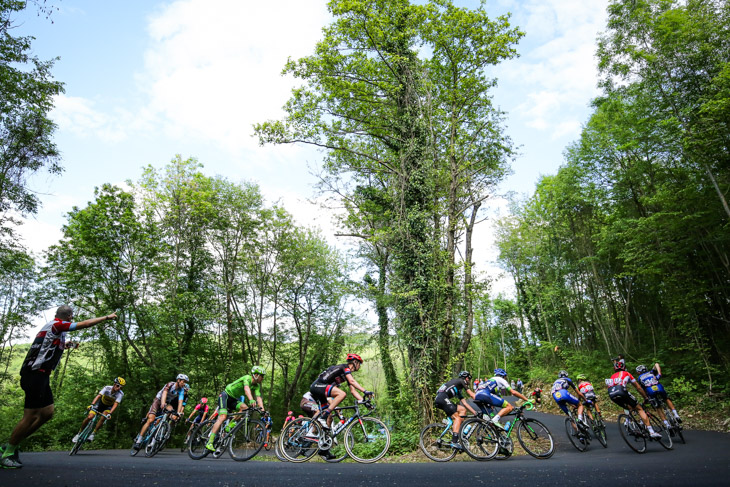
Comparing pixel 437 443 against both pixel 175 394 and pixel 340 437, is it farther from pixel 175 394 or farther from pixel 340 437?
pixel 175 394

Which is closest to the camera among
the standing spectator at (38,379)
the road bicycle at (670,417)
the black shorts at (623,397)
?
the standing spectator at (38,379)

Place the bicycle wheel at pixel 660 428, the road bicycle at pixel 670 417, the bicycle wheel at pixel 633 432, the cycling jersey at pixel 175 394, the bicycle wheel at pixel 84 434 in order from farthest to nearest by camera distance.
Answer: the bicycle wheel at pixel 84 434 → the cycling jersey at pixel 175 394 → the road bicycle at pixel 670 417 → the bicycle wheel at pixel 660 428 → the bicycle wheel at pixel 633 432

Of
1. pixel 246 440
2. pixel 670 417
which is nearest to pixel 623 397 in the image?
pixel 670 417

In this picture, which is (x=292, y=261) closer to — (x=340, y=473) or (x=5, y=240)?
(x=5, y=240)

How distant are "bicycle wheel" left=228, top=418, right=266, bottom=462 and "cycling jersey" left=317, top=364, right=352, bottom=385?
5.02 feet

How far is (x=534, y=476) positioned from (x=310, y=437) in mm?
3904

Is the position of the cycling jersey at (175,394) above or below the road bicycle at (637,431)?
above

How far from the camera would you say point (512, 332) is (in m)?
42.5

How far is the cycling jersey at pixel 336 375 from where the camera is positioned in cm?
709

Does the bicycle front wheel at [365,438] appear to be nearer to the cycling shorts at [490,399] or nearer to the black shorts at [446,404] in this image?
the black shorts at [446,404]

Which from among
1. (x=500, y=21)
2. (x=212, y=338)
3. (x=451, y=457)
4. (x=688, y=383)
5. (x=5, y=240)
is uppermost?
(x=500, y=21)

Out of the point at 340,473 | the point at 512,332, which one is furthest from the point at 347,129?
the point at 512,332

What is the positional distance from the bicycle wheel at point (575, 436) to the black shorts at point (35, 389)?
10787 millimetres

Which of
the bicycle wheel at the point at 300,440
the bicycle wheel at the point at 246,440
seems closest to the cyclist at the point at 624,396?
the bicycle wheel at the point at 300,440
